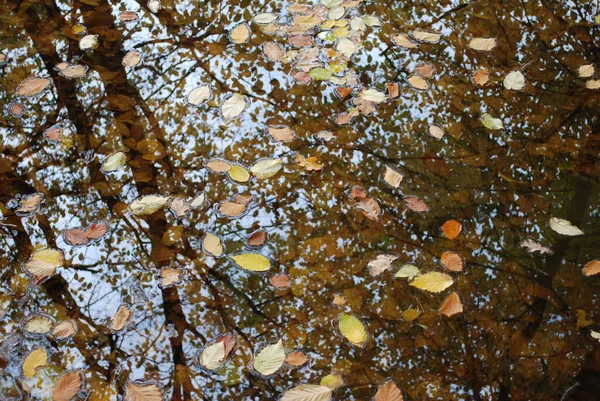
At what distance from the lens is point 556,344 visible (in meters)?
1.36

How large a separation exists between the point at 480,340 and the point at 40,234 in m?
1.30

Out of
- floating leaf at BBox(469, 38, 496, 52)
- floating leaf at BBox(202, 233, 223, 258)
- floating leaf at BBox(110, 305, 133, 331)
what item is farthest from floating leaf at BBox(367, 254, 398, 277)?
floating leaf at BBox(469, 38, 496, 52)

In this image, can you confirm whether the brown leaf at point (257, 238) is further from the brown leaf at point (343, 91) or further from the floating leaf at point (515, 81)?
the floating leaf at point (515, 81)

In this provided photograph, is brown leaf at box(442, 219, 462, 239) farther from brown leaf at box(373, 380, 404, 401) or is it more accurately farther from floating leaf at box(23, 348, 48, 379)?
floating leaf at box(23, 348, 48, 379)

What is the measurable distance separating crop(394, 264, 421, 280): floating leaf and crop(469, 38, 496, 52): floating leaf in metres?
1.33

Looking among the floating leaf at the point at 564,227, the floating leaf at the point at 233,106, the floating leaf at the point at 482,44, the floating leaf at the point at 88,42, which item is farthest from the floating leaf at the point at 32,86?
the floating leaf at the point at 564,227

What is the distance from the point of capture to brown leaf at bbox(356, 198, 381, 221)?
164 centimetres

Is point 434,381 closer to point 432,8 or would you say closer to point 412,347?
point 412,347

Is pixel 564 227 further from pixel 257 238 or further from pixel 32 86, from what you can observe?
pixel 32 86

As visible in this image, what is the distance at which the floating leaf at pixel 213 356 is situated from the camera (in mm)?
1291

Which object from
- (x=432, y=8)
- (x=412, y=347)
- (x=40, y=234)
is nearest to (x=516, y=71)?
(x=432, y=8)

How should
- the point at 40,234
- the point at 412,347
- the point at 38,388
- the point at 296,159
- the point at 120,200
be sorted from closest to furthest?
the point at 38,388 → the point at 412,347 → the point at 40,234 → the point at 120,200 → the point at 296,159

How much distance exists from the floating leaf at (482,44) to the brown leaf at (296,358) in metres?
1.70

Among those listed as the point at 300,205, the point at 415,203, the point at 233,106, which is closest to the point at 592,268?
the point at 415,203
